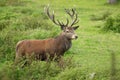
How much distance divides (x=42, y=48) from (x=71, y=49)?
4645 mm

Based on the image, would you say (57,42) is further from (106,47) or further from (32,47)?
(106,47)

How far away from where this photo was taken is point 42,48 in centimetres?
1001

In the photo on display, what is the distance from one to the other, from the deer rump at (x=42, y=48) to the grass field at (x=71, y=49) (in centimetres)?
36

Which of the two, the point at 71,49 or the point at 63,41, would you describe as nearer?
the point at 63,41

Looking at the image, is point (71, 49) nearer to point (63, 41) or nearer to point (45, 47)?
point (63, 41)

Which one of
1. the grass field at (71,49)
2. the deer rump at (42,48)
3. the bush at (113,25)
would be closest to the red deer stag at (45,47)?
the deer rump at (42,48)

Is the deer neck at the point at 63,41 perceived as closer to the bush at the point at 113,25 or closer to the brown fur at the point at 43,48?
the brown fur at the point at 43,48

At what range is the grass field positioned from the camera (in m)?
8.62

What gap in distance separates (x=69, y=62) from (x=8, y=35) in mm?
3184

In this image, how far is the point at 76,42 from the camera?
16.2 m

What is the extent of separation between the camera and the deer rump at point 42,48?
10.0 metres

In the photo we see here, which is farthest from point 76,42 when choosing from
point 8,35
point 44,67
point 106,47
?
point 44,67

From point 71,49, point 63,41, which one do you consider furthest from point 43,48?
point 71,49

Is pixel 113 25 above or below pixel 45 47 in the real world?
below
